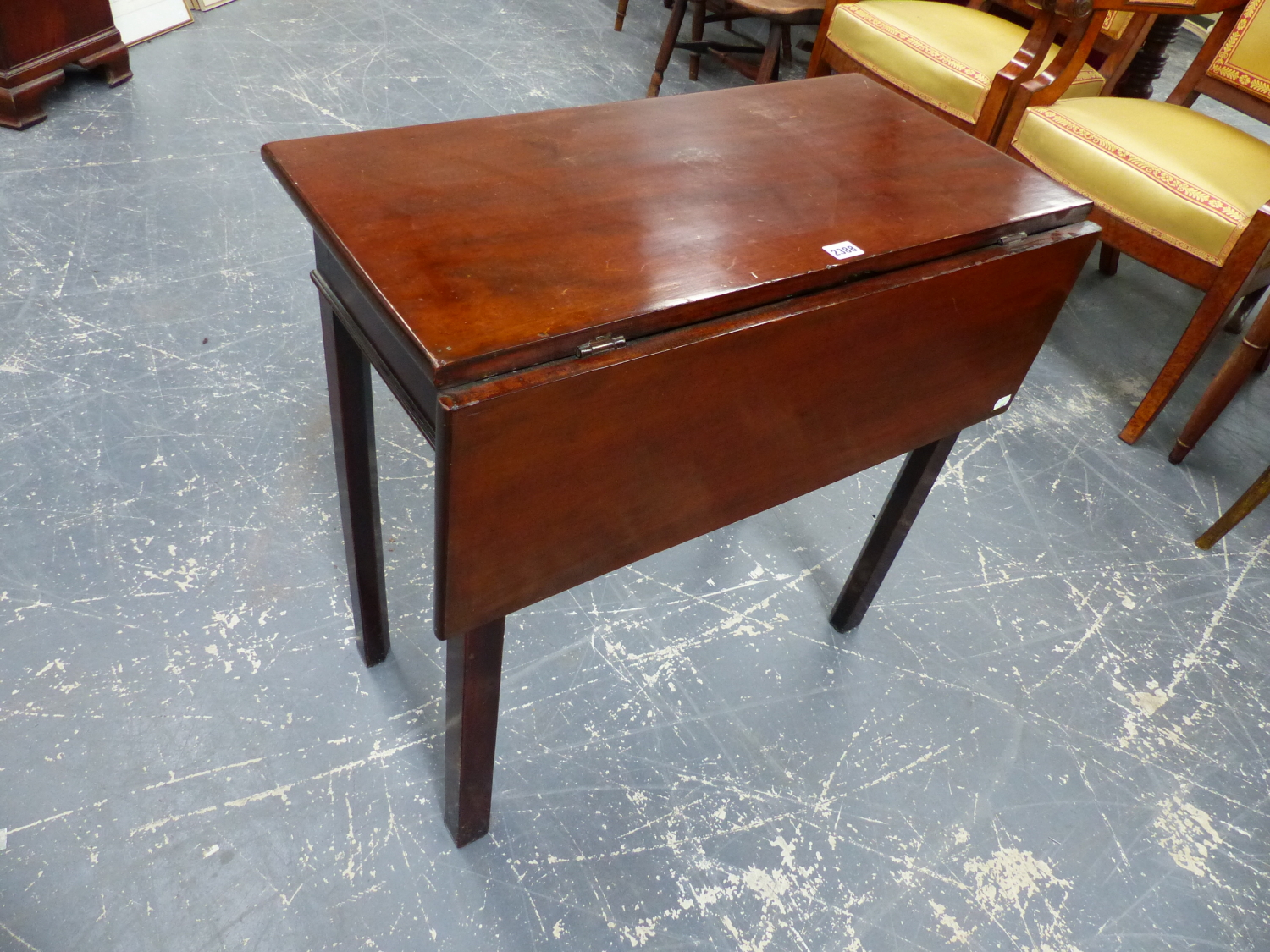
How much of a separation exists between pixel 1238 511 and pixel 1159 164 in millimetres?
723

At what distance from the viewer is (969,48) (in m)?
2.21

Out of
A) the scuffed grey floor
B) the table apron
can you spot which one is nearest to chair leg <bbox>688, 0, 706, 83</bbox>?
the scuffed grey floor

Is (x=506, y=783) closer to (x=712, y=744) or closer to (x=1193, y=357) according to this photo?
(x=712, y=744)

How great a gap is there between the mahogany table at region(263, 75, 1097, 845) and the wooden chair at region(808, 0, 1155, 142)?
107 cm

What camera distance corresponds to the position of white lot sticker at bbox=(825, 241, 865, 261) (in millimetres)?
921

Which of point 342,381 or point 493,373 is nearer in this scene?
point 493,373

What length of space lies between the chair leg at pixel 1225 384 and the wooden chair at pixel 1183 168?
0.06 meters

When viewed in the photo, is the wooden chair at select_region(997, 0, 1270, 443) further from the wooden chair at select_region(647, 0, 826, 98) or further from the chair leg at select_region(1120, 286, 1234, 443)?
the wooden chair at select_region(647, 0, 826, 98)

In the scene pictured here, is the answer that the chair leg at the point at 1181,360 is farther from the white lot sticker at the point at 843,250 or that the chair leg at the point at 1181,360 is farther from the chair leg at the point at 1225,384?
the white lot sticker at the point at 843,250

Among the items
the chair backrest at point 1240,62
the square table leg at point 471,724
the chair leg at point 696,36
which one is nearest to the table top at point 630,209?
the square table leg at point 471,724

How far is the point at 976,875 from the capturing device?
1243mm

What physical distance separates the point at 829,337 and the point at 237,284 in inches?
61.1

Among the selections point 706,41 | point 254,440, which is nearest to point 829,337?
point 254,440

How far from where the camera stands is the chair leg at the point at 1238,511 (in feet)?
5.64
